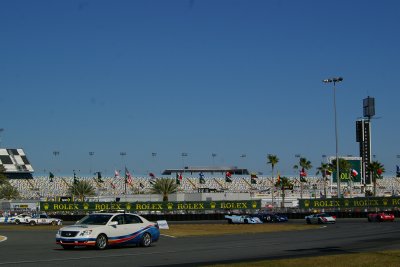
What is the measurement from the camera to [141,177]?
5822 inches

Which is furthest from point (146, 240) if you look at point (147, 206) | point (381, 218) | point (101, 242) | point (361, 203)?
point (361, 203)

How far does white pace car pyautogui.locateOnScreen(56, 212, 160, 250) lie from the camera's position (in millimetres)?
23219

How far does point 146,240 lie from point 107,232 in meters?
2.48

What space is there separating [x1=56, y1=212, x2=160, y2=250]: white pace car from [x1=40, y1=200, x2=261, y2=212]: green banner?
2048 inches

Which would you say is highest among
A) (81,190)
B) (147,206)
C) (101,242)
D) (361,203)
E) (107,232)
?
(81,190)

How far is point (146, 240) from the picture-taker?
25.9m

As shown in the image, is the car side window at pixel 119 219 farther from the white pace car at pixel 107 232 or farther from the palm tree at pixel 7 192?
the palm tree at pixel 7 192

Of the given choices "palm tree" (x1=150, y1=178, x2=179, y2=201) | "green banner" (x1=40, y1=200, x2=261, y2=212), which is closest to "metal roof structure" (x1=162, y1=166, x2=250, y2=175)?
"palm tree" (x1=150, y1=178, x2=179, y2=201)

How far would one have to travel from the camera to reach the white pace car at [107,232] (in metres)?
23.2

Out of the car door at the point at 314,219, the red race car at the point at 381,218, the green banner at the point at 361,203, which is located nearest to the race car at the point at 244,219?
the car door at the point at 314,219

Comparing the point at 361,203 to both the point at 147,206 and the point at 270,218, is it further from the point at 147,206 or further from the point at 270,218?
the point at 147,206

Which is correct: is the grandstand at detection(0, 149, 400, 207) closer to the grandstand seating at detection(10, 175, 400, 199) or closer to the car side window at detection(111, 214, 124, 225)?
the grandstand seating at detection(10, 175, 400, 199)

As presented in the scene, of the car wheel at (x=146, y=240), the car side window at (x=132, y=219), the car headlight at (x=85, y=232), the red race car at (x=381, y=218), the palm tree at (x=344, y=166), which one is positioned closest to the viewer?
the car headlight at (x=85, y=232)

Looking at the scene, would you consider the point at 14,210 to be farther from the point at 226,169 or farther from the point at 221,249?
the point at 226,169
